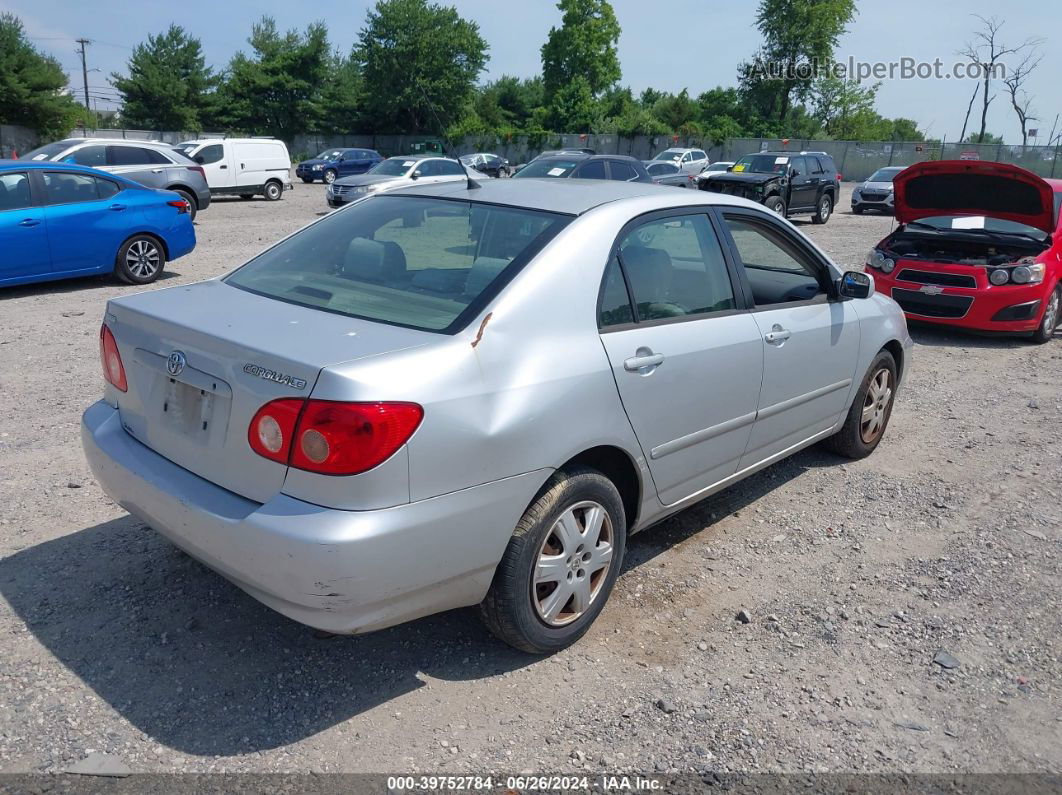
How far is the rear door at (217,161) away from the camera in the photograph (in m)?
24.6

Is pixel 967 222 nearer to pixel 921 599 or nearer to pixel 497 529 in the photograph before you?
pixel 921 599

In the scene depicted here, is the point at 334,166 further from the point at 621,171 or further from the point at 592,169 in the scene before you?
the point at 592,169

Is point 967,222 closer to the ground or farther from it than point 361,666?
farther from it

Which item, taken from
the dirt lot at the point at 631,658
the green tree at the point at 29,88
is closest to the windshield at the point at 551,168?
the dirt lot at the point at 631,658

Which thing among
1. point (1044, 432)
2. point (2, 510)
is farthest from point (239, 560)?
point (1044, 432)

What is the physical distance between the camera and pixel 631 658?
11.0 ft

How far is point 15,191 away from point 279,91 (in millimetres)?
54554

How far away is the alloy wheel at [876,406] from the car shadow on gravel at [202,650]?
10.2 ft

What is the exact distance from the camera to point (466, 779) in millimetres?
2686

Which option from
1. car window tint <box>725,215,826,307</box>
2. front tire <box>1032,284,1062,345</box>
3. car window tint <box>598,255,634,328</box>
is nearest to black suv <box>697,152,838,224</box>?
front tire <box>1032,284,1062,345</box>

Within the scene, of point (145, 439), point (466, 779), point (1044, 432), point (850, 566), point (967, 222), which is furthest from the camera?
point (967, 222)

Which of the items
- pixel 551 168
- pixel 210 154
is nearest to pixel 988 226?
pixel 551 168

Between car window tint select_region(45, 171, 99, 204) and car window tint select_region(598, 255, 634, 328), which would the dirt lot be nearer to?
car window tint select_region(598, 255, 634, 328)

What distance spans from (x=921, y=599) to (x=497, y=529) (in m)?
2.15
